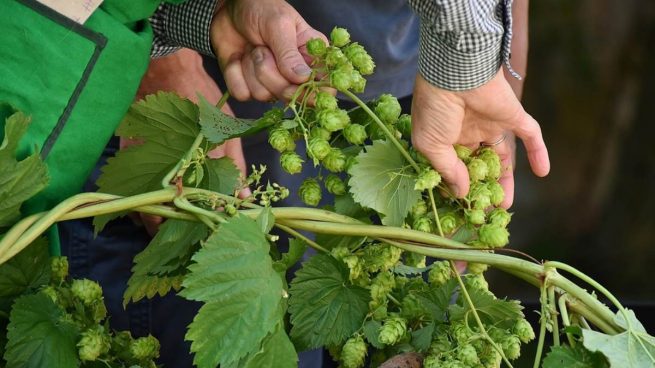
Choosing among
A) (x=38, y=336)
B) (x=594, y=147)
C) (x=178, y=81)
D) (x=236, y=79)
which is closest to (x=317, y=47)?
(x=236, y=79)

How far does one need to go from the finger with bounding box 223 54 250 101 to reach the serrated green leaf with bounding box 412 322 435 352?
0.37 meters

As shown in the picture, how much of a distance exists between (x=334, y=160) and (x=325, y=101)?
5 cm

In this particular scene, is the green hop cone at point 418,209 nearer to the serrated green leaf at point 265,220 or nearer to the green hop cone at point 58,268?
the serrated green leaf at point 265,220

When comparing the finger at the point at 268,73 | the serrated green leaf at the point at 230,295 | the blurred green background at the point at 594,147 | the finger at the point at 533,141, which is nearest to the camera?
the serrated green leaf at the point at 230,295

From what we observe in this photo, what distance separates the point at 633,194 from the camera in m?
2.88

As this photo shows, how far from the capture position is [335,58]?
877mm

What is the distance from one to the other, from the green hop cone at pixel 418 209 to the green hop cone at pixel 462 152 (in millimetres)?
59

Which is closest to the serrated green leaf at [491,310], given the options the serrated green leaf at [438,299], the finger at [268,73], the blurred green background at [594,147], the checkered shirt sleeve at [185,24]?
the serrated green leaf at [438,299]

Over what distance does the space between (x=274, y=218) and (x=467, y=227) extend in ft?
0.53

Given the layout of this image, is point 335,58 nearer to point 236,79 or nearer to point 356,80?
point 356,80

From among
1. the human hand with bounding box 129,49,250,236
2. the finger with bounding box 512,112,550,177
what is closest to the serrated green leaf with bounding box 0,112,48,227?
the finger with bounding box 512,112,550,177

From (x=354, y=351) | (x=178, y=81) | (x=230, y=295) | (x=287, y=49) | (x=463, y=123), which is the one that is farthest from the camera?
(x=178, y=81)

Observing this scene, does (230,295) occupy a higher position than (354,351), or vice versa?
(230,295)

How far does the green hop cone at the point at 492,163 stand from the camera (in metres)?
0.86
